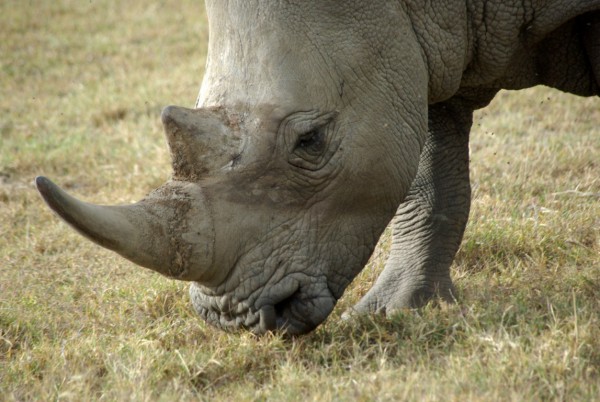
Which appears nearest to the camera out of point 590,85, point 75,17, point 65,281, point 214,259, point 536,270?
point 214,259

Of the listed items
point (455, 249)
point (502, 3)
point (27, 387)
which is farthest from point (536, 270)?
point (27, 387)

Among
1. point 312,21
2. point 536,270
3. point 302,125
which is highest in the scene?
point 312,21

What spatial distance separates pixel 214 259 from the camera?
3898mm

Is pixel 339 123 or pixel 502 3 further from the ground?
pixel 502 3

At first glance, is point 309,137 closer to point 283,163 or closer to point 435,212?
point 283,163

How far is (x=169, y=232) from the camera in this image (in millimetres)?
3824

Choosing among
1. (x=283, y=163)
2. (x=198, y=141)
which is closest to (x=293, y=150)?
(x=283, y=163)

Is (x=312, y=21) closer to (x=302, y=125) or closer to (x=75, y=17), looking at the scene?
(x=302, y=125)

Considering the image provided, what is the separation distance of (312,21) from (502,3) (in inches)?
41.1

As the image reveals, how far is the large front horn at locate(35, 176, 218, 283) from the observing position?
369 centimetres

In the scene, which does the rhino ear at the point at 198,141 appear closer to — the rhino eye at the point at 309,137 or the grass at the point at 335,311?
the rhino eye at the point at 309,137

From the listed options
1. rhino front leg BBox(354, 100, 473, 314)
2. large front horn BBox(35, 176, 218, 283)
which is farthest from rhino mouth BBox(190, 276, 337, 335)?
rhino front leg BBox(354, 100, 473, 314)

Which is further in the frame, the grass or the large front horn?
the grass

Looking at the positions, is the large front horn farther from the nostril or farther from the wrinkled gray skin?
the nostril
